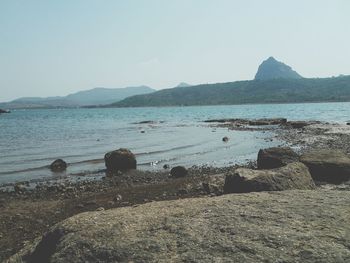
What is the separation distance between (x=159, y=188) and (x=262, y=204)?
33.7 ft

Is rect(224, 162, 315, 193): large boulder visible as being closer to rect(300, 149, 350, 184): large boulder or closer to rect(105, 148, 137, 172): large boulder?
rect(300, 149, 350, 184): large boulder

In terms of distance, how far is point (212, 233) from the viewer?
6.29m

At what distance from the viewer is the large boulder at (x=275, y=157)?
62.0 feet

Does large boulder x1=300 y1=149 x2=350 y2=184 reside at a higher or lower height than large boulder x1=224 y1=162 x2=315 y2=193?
lower

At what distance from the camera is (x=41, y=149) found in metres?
36.6

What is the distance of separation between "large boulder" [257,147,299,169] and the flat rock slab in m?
11.1

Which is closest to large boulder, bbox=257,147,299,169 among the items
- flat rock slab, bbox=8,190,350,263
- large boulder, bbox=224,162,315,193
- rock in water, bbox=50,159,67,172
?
large boulder, bbox=224,162,315,193

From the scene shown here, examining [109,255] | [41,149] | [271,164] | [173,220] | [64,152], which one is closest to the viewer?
[109,255]

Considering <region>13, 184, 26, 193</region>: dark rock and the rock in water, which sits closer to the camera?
<region>13, 184, 26, 193</region>: dark rock

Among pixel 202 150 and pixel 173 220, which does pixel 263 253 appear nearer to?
pixel 173 220

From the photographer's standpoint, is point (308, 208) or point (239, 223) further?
point (308, 208)

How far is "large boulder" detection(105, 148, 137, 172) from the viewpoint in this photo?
24.8 m

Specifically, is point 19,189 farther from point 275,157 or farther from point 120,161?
point 275,157

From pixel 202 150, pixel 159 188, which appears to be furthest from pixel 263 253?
pixel 202 150
